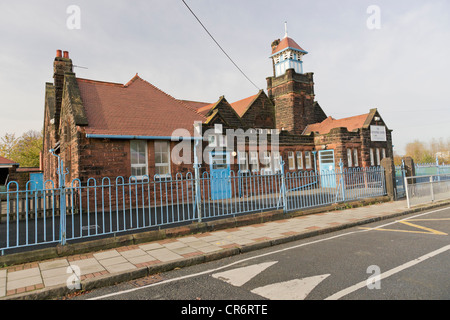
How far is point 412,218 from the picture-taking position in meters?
9.01

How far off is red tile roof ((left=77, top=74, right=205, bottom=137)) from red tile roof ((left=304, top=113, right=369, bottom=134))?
14681mm

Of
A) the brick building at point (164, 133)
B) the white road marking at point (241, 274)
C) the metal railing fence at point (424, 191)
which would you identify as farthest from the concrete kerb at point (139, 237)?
the brick building at point (164, 133)

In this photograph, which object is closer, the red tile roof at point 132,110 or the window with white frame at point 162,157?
the red tile roof at point 132,110

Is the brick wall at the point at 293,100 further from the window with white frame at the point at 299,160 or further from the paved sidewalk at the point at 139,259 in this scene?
the paved sidewalk at the point at 139,259

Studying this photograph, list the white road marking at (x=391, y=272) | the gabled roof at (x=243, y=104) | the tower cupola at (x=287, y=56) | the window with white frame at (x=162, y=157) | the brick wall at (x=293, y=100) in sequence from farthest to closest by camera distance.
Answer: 1. the tower cupola at (x=287, y=56)
2. the brick wall at (x=293, y=100)
3. the gabled roof at (x=243, y=104)
4. the window with white frame at (x=162, y=157)
5. the white road marking at (x=391, y=272)

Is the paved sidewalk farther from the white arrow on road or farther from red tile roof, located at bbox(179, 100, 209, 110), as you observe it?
red tile roof, located at bbox(179, 100, 209, 110)

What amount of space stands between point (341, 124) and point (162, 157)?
19835 millimetres

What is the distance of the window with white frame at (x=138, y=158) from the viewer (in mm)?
12695

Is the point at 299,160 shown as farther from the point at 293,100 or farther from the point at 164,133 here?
the point at 164,133

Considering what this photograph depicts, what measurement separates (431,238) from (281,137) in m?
14.2

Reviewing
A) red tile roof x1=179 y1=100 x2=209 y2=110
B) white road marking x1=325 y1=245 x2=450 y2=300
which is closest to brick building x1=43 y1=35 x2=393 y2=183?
red tile roof x1=179 y1=100 x2=209 y2=110

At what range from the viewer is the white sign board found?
79.0 ft
